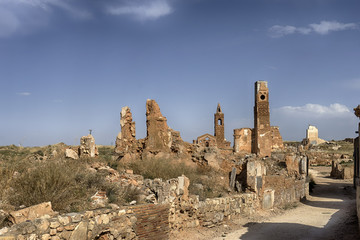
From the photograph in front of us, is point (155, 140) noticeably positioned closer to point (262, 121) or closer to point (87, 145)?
point (87, 145)

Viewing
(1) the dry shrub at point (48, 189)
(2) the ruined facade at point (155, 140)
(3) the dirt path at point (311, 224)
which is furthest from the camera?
(2) the ruined facade at point (155, 140)

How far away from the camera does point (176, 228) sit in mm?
8031

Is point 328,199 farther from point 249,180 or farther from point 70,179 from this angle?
point 70,179

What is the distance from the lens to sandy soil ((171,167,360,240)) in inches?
334

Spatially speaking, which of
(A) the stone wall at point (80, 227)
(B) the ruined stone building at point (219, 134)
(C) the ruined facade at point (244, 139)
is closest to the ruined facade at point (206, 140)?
(B) the ruined stone building at point (219, 134)

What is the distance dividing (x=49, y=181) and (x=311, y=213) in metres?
9.45

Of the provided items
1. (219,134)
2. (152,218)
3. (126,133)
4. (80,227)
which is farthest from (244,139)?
(80,227)

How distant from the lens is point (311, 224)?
1009cm

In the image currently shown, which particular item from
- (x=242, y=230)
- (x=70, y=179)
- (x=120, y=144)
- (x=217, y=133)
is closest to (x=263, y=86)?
(x=217, y=133)

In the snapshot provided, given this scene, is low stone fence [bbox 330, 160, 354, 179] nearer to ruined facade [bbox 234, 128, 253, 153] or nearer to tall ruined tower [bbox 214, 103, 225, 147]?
ruined facade [bbox 234, 128, 253, 153]

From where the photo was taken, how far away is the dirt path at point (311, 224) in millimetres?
8609

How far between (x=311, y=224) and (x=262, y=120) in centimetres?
1762

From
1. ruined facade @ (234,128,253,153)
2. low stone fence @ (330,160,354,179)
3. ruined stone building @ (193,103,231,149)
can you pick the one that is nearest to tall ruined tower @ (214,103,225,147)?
ruined stone building @ (193,103,231,149)

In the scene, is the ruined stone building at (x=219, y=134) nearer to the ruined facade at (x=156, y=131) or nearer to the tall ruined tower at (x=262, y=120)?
the tall ruined tower at (x=262, y=120)
